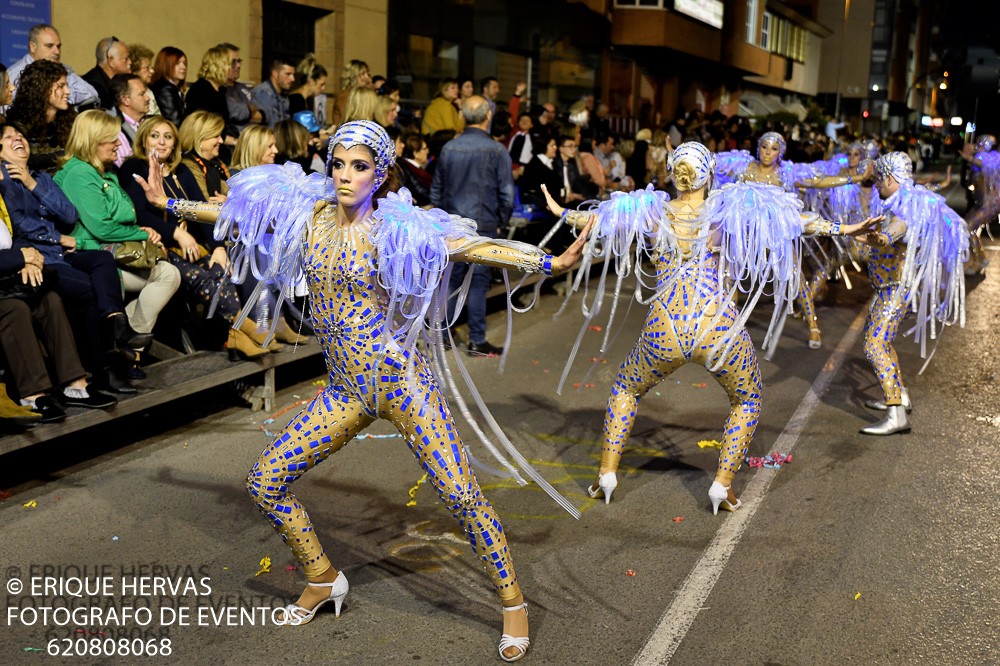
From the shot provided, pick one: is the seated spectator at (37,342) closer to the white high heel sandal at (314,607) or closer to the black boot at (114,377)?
the black boot at (114,377)

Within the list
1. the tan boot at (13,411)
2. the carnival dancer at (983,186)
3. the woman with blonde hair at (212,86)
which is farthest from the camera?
the carnival dancer at (983,186)

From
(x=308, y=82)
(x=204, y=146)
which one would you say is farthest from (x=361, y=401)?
(x=308, y=82)

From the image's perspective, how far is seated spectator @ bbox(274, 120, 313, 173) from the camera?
29.9 feet

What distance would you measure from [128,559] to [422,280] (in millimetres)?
2233

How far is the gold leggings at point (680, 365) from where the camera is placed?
19.3 feet

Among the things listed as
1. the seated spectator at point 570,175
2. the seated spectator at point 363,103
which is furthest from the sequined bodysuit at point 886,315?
the seated spectator at point 570,175

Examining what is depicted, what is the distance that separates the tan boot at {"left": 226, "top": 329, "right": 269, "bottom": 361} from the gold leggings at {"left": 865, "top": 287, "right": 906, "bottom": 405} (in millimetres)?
4608

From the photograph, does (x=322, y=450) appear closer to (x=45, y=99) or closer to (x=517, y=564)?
(x=517, y=564)

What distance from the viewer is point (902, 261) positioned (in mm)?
7953

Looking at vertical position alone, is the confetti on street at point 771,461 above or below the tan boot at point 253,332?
below

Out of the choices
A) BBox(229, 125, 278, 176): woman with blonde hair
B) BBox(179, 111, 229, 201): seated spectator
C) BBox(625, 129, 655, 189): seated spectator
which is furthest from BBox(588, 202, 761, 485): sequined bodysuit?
BBox(625, 129, 655, 189): seated spectator

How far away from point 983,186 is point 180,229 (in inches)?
495

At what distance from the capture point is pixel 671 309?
5.95m

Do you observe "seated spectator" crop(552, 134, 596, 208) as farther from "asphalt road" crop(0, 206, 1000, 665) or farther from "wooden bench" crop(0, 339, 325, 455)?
"wooden bench" crop(0, 339, 325, 455)
